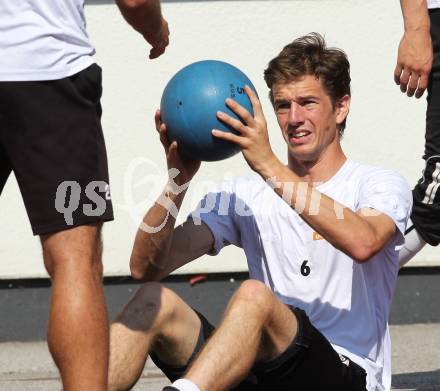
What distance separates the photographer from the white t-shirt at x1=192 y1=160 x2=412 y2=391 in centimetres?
398

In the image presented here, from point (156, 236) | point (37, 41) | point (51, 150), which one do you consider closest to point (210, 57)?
point (156, 236)

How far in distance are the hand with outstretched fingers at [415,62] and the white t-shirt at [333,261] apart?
0.41m

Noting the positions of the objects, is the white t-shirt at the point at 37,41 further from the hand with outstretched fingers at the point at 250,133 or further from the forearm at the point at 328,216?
the forearm at the point at 328,216

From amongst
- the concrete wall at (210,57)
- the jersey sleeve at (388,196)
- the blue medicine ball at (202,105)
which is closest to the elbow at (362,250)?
the jersey sleeve at (388,196)

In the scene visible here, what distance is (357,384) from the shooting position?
380 centimetres

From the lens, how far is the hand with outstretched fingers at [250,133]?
11.8 feet

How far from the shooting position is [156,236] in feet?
13.5

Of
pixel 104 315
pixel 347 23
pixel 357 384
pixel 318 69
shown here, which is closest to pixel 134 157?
pixel 347 23

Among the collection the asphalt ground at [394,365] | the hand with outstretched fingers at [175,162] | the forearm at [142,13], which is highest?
the forearm at [142,13]

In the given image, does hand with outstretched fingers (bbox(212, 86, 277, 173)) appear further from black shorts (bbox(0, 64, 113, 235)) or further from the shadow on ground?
the shadow on ground

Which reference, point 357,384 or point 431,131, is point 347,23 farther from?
point 357,384

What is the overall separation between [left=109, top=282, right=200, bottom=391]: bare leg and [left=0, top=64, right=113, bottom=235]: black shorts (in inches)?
24.7

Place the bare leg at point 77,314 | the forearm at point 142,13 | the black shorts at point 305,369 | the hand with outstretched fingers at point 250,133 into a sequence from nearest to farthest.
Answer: the bare leg at point 77,314 < the forearm at point 142,13 < the hand with outstretched fingers at point 250,133 < the black shorts at point 305,369

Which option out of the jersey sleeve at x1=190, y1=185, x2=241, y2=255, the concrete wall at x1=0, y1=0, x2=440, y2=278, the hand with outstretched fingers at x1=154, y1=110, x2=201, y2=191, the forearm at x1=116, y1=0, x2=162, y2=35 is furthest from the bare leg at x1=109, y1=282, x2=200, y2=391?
the concrete wall at x1=0, y1=0, x2=440, y2=278
